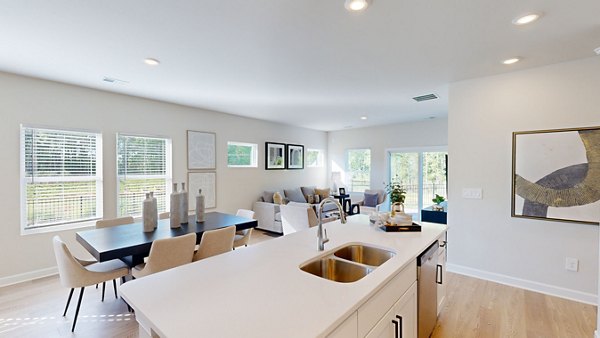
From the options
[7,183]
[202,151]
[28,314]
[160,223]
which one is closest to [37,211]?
[7,183]

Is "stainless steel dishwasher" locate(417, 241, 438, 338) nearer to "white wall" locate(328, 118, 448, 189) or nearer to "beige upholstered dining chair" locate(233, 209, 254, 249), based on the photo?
"beige upholstered dining chair" locate(233, 209, 254, 249)

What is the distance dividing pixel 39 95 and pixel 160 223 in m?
2.37

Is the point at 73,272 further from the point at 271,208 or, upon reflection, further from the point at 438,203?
the point at 438,203

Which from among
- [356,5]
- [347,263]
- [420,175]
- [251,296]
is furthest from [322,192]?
[251,296]

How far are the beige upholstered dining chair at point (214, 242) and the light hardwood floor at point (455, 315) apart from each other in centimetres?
83

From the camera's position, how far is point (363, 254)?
1959 mm

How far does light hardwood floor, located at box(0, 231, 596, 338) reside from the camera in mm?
2268

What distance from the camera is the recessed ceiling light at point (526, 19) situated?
198 centimetres

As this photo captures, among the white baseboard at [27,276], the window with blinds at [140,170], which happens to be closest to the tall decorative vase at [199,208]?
the window with blinds at [140,170]

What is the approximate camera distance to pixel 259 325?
36.7 inches

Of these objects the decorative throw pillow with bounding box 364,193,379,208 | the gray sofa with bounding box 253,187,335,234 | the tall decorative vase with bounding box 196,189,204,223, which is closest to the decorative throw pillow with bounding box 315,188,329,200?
the gray sofa with bounding box 253,187,335,234

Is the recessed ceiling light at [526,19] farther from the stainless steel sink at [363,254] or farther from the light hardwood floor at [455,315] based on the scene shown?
the light hardwood floor at [455,315]

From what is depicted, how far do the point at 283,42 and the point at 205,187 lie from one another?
141 inches

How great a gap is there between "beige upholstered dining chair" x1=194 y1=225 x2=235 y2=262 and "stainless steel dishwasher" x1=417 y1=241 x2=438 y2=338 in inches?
68.4
